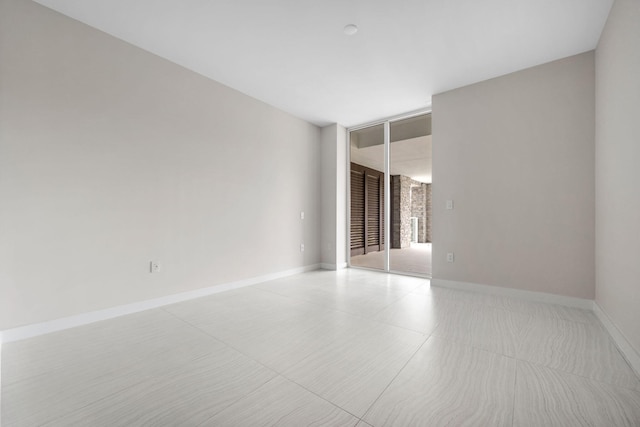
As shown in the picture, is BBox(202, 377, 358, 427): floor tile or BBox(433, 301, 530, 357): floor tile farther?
BBox(433, 301, 530, 357): floor tile

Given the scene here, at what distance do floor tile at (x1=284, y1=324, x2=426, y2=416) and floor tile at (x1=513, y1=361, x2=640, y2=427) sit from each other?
64 cm

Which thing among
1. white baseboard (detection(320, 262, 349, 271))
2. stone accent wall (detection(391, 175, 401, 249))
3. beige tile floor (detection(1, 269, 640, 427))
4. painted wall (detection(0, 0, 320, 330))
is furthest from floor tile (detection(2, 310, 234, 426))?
stone accent wall (detection(391, 175, 401, 249))

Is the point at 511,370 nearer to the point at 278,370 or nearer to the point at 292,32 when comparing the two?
the point at 278,370

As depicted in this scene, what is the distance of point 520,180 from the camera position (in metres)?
3.06

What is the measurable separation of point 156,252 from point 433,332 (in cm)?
284

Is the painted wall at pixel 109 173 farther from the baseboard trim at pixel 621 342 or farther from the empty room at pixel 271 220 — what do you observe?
the baseboard trim at pixel 621 342


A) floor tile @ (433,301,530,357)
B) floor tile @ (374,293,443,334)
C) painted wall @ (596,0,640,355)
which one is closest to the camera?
painted wall @ (596,0,640,355)

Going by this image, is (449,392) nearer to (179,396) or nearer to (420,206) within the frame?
(179,396)

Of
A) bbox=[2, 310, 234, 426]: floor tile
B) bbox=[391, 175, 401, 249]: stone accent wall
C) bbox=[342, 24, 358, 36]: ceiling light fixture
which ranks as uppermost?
bbox=[342, 24, 358, 36]: ceiling light fixture

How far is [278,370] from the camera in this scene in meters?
1.65

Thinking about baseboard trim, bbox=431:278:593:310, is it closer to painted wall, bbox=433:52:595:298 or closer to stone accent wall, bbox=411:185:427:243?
painted wall, bbox=433:52:595:298

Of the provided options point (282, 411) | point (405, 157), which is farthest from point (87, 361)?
point (405, 157)

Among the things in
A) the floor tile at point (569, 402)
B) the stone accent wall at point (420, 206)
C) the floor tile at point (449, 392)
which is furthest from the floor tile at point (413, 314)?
the stone accent wall at point (420, 206)

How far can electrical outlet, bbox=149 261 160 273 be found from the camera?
2.75m
